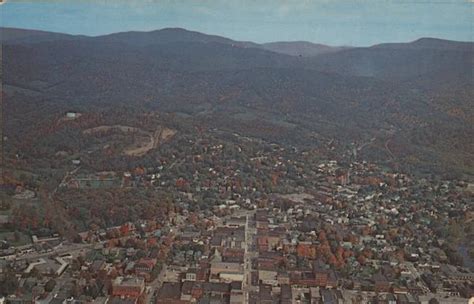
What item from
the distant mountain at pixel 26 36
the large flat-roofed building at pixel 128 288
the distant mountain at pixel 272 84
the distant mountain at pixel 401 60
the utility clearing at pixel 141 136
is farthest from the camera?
the utility clearing at pixel 141 136

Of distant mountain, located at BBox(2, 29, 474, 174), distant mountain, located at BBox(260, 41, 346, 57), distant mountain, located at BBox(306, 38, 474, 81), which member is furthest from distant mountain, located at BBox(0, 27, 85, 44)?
distant mountain, located at BBox(306, 38, 474, 81)

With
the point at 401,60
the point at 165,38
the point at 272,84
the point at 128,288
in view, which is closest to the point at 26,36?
the point at 165,38

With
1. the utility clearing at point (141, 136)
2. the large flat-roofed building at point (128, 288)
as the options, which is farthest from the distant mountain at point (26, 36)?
the large flat-roofed building at point (128, 288)

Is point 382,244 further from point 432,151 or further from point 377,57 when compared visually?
point 377,57

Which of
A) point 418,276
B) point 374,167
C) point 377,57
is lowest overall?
point 418,276

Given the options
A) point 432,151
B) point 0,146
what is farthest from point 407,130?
point 0,146

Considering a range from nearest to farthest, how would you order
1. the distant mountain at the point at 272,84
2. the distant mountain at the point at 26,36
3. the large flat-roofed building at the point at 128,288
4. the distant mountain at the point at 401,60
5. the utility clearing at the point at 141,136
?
the large flat-roofed building at the point at 128,288, the distant mountain at the point at 26,36, the distant mountain at the point at 401,60, the distant mountain at the point at 272,84, the utility clearing at the point at 141,136

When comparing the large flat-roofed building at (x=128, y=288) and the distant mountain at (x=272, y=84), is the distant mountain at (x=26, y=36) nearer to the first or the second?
the distant mountain at (x=272, y=84)

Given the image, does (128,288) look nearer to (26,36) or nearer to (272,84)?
(26,36)

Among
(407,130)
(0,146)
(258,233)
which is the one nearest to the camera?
(258,233)
